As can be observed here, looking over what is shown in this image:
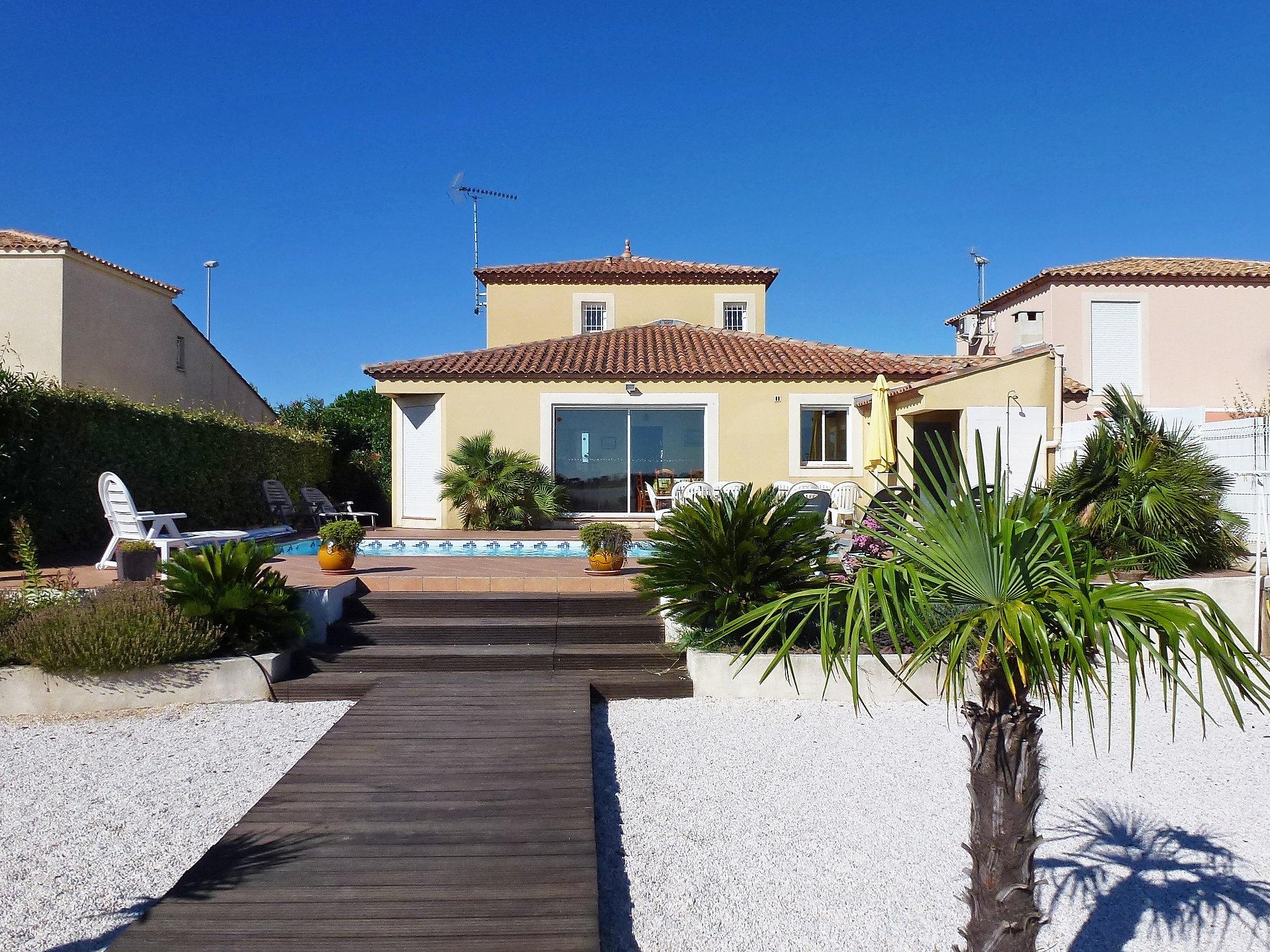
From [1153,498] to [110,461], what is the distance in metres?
14.7

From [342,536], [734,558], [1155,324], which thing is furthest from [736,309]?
[734,558]

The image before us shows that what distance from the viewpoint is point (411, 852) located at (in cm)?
391

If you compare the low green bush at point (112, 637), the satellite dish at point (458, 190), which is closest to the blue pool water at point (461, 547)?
the low green bush at point (112, 637)

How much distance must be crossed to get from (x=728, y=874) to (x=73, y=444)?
12151 mm

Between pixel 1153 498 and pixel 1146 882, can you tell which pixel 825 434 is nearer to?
pixel 1153 498

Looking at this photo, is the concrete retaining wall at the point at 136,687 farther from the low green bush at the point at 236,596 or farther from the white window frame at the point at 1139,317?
the white window frame at the point at 1139,317

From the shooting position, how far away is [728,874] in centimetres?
413

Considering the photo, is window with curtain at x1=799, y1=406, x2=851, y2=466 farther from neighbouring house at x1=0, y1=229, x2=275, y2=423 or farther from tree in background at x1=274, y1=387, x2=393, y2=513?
neighbouring house at x1=0, y1=229, x2=275, y2=423

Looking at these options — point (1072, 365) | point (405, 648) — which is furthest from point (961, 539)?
point (1072, 365)

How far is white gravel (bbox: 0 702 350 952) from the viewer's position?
12.2 ft

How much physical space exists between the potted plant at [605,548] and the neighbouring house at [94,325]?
13.1 m

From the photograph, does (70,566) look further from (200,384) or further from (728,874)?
(200,384)

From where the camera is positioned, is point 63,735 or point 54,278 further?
point 54,278

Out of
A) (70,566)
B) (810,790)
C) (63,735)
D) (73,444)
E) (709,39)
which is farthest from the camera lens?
(709,39)
